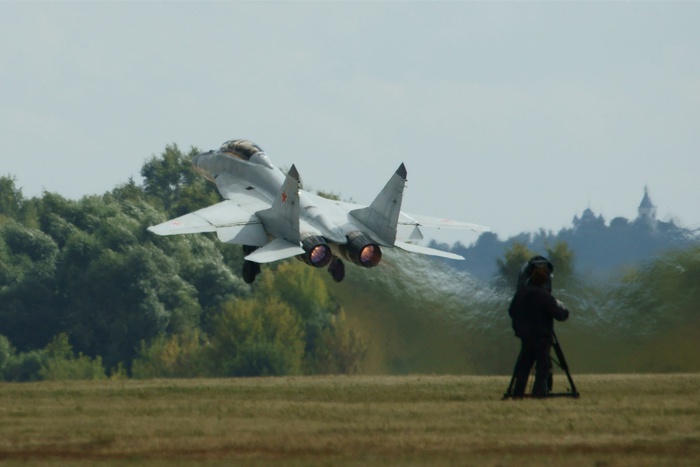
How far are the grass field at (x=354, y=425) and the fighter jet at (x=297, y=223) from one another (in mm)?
8738

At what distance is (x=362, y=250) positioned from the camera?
3319 centimetres

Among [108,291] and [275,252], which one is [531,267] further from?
[108,291]

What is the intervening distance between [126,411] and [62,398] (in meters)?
2.97

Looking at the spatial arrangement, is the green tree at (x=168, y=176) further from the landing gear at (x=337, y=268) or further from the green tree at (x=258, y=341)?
the landing gear at (x=337, y=268)

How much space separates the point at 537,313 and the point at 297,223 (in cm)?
1305

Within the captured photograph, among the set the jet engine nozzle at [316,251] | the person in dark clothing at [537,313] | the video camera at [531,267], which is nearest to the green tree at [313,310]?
the jet engine nozzle at [316,251]

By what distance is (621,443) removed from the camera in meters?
16.4

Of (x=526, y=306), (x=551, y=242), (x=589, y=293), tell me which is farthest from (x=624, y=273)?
(x=526, y=306)

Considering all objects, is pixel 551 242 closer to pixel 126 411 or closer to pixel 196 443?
pixel 126 411

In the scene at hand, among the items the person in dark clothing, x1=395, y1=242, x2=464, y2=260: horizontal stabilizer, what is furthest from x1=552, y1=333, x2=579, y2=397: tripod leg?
x1=395, y1=242, x2=464, y2=260: horizontal stabilizer

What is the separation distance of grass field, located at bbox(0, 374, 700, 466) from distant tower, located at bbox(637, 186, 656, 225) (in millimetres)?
11984

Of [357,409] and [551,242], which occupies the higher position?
[551,242]

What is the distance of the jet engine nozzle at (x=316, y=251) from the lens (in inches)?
1308

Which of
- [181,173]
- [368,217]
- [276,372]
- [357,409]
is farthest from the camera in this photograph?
[181,173]
